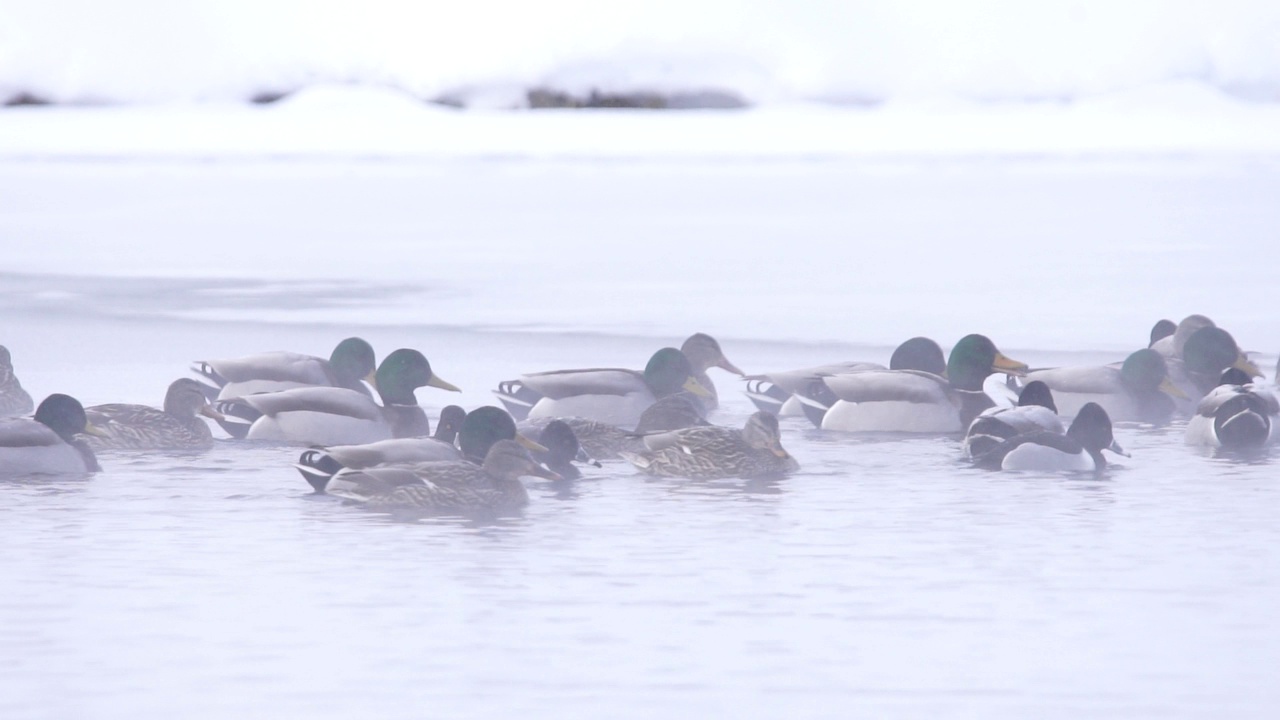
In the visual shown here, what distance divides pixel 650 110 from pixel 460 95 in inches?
136

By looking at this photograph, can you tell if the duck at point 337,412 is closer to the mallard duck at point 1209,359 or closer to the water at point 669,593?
the water at point 669,593

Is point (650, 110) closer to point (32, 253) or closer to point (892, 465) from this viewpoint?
point (32, 253)

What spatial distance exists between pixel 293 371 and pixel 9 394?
1.31 meters

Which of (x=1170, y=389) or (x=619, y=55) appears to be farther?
(x=619, y=55)

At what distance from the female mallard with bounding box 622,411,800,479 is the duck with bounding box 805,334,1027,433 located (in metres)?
1.26

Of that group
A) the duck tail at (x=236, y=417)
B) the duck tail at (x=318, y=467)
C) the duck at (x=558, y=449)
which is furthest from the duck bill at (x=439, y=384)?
the duck tail at (x=318, y=467)

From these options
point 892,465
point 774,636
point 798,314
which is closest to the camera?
point 774,636

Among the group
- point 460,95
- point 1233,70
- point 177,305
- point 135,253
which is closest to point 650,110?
point 460,95

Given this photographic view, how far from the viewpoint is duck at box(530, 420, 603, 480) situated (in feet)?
24.5

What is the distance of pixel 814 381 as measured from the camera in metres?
9.13

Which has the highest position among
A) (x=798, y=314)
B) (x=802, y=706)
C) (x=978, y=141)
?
(x=978, y=141)

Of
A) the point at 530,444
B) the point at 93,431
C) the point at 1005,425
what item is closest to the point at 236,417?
the point at 93,431

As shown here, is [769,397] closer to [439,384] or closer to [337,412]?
[439,384]

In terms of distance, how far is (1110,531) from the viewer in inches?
250
